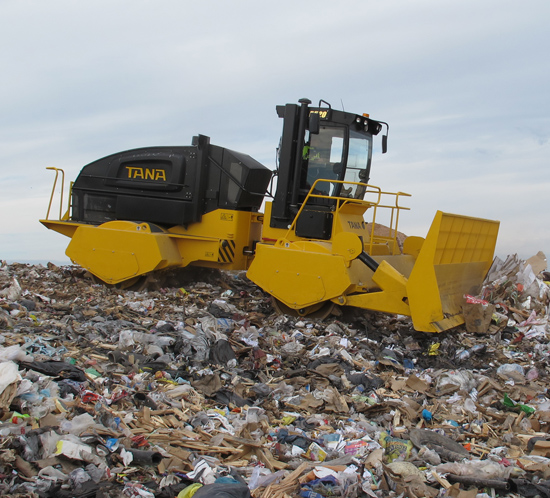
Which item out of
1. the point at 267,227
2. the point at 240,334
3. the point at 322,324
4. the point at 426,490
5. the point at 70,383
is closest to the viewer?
the point at 426,490

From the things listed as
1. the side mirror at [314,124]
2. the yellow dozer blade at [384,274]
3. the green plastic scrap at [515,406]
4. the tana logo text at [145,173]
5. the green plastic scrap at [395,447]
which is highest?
the side mirror at [314,124]

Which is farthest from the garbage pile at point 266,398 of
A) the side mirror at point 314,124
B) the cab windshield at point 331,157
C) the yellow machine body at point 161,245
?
the side mirror at point 314,124

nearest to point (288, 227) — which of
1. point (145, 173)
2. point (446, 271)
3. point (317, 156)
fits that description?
point (317, 156)

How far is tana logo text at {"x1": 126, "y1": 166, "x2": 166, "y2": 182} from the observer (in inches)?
379

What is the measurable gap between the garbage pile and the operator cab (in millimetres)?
1663

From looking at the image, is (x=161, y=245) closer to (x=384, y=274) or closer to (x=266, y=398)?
(x=384, y=274)

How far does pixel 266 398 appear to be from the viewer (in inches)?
212

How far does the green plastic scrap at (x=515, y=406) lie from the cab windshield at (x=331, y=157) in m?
3.80

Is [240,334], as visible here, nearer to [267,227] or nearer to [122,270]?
[267,227]

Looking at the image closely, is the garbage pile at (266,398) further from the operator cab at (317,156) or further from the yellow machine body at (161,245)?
the operator cab at (317,156)

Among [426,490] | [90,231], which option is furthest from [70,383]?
[90,231]

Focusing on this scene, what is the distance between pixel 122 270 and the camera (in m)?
9.26

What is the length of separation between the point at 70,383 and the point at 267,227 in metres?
4.53

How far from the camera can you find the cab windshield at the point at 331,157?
830 centimetres
